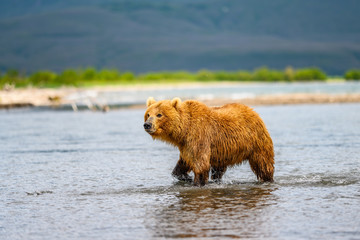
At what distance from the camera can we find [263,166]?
1006 centimetres

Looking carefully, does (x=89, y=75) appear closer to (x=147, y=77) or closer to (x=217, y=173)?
(x=147, y=77)

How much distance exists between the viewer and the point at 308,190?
952 cm

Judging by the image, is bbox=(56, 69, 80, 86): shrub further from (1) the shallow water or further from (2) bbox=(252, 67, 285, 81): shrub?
(1) the shallow water

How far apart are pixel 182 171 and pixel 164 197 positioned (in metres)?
1.21

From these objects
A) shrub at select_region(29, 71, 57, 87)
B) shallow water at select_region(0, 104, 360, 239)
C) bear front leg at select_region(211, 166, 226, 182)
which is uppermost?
shrub at select_region(29, 71, 57, 87)

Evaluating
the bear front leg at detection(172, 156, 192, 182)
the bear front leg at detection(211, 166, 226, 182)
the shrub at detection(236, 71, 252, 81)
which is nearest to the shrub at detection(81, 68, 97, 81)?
the shrub at detection(236, 71, 252, 81)

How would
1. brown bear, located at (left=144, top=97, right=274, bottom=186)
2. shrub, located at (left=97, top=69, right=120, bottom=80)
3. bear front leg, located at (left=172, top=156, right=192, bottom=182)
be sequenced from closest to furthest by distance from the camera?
brown bear, located at (left=144, top=97, right=274, bottom=186) < bear front leg, located at (left=172, top=156, right=192, bottom=182) < shrub, located at (left=97, top=69, right=120, bottom=80)

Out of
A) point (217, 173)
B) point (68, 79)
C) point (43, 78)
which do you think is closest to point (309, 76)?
point (68, 79)

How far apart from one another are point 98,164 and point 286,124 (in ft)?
41.3

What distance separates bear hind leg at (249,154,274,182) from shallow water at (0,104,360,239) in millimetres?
263

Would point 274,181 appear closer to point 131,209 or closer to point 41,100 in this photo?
point 131,209

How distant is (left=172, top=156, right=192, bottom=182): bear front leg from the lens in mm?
10258

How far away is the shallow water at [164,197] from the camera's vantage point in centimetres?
716

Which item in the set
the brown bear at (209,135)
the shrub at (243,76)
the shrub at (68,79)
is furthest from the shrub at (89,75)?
the brown bear at (209,135)
